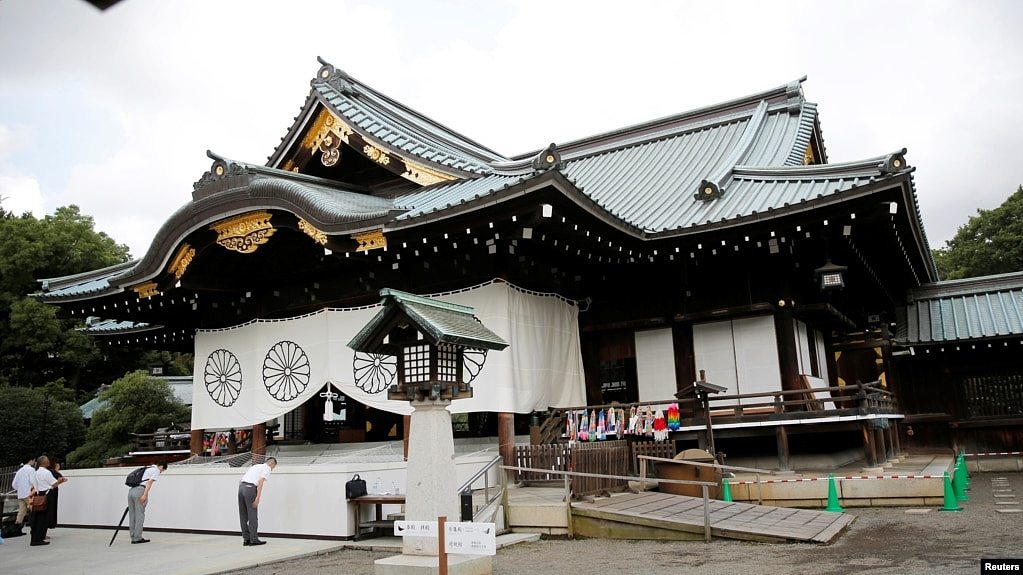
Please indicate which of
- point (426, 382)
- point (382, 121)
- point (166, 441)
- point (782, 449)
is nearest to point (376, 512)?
point (426, 382)

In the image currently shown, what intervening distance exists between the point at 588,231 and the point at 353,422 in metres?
8.99

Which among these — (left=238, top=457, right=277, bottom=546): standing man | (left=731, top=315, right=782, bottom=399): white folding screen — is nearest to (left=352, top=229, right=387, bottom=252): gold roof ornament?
(left=238, top=457, right=277, bottom=546): standing man

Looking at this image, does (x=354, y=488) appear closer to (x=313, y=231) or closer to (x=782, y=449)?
(x=313, y=231)

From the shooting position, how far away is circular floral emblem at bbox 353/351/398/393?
40.5 ft

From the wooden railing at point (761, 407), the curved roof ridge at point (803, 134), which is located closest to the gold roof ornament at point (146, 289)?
the wooden railing at point (761, 407)

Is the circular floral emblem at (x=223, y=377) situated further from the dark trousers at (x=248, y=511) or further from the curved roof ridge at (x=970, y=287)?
the curved roof ridge at (x=970, y=287)

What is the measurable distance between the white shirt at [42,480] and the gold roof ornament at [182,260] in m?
3.80

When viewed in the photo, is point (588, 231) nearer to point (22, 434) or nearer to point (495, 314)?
point (495, 314)

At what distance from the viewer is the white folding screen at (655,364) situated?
13750mm

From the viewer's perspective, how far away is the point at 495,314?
11914 millimetres

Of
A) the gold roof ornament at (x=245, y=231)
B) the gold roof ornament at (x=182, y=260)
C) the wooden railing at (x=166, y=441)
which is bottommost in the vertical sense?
the wooden railing at (x=166, y=441)

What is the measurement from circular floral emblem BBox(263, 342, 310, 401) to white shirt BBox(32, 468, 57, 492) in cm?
364

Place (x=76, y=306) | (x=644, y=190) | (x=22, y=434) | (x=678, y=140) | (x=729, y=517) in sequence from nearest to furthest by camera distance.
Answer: (x=729, y=517) < (x=76, y=306) < (x=644, y=190) < (x=678, y=140) < (x=22, y=434)

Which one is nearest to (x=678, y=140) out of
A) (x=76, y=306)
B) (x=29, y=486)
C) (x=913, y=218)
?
(x=913, y=218)
